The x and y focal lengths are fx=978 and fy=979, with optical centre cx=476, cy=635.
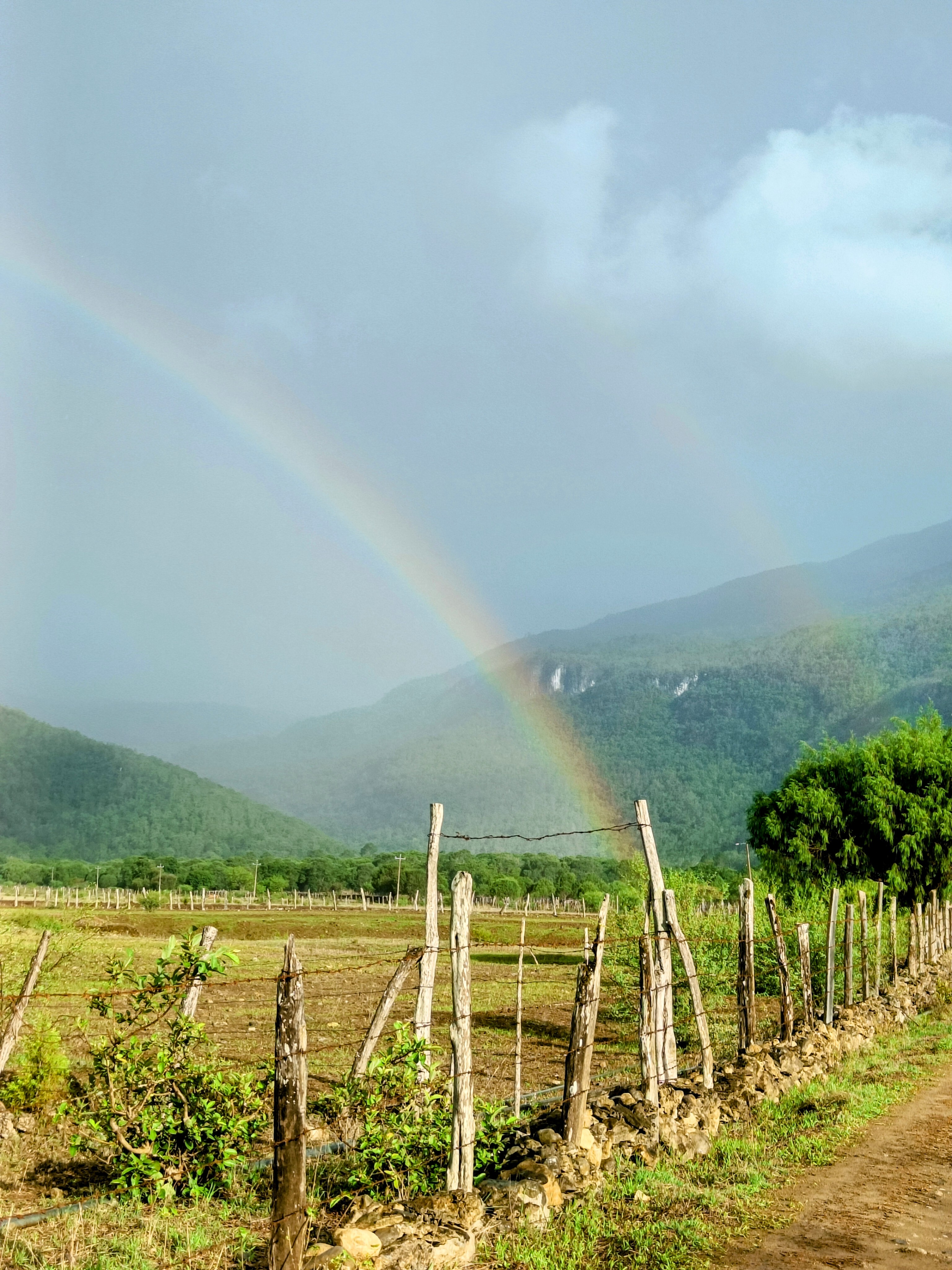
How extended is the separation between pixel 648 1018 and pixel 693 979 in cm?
133

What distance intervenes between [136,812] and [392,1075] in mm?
206607

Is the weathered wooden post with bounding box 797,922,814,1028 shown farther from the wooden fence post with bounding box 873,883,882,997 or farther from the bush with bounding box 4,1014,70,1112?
the bush with bounding box 4,1014,70,1112

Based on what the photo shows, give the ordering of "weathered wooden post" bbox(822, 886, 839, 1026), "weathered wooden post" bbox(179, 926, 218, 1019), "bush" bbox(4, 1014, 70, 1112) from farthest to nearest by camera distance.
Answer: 1. "weathered wooden post" bbox(822, 886, 839, 1026)
2. "bush" bbox(4, 1014, 70, 1112)
3. "weathered wooden post" bbox(179, 926, 218, 1019)

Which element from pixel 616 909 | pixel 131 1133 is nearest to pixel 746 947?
pixel 131 1133

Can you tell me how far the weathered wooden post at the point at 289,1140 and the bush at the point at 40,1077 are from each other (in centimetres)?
608

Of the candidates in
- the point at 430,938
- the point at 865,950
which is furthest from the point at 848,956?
the point at 430,938

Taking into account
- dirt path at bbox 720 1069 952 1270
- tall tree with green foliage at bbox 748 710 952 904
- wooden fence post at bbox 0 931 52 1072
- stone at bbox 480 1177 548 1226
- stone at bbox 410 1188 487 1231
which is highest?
tall tree with green foliage at bbox 748 710 952 904

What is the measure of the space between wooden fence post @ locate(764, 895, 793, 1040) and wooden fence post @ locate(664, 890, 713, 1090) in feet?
8.12

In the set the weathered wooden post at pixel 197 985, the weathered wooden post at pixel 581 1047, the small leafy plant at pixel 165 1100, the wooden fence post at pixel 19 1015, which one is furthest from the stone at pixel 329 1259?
the wooden fence post at pixel 19 1015

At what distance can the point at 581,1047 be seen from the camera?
29.1 ft

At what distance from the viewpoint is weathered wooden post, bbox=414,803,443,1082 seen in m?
10.1

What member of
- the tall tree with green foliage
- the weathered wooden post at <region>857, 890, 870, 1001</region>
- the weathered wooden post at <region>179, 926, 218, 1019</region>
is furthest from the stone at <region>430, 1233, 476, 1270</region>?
the tall tree with green foliage

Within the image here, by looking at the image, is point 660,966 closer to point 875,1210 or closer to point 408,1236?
point 875,1210

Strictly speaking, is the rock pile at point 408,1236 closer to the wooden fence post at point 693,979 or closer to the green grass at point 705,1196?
the green grass at point 705,1196
